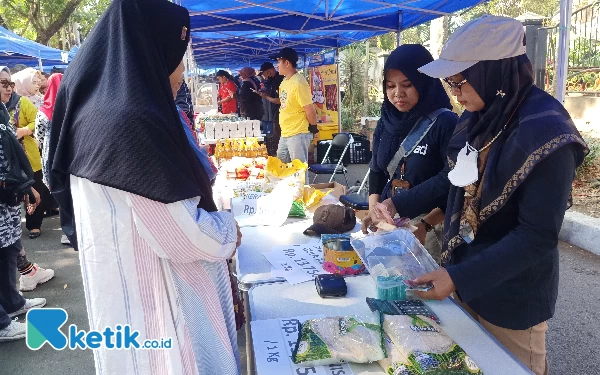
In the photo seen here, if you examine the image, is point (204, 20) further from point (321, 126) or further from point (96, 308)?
point (96, 308)

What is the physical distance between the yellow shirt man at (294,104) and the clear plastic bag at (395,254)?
3863 mm

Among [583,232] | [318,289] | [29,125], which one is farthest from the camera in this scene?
[29,125]

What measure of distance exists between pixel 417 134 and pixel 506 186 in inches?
36.0

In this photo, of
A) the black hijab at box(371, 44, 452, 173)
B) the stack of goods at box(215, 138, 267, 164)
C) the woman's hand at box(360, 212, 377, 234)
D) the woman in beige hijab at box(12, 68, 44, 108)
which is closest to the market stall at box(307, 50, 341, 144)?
the stack of goods at box(215, 138, 267, 164)

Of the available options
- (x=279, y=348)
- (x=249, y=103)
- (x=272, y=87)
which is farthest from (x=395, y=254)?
(x=249, y=103)

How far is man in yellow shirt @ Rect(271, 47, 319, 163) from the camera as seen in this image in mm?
5496

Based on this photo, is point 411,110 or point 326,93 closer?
point 411,110

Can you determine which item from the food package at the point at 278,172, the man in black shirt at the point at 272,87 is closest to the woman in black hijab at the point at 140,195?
the food package at the point at 278,172

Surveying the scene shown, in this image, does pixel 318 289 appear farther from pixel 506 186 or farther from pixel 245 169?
pixel 245 169

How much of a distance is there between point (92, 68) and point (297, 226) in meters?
1.50

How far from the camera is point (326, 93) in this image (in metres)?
9.68

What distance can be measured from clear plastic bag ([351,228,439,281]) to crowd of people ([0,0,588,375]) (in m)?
0.10

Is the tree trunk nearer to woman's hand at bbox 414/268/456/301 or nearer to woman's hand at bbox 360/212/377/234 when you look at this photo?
woman's hand at bbox 360/212/377/234

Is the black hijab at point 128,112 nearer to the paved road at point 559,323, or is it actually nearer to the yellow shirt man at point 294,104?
the paved road at point 559,323
